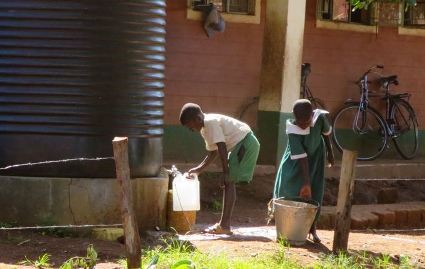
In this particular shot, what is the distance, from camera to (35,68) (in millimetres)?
6887

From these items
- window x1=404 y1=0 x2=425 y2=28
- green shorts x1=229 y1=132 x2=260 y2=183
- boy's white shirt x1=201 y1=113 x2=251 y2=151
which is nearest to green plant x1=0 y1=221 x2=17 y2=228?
boy's white shirt x1=201 y1=113 x2=251 y2=151

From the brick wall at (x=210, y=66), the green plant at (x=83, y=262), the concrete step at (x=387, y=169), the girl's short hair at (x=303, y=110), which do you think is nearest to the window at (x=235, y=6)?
the brick wall at (x=210, y=66)

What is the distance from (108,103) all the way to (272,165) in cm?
470

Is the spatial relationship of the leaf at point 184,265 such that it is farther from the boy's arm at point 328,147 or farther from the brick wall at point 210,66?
the brick wall at point 210,66

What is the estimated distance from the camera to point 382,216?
30.8 feet

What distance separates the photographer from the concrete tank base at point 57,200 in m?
6.88

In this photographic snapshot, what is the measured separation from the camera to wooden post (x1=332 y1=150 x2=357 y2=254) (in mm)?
6293

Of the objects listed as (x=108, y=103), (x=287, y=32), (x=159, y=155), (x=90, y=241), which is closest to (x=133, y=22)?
(x=108, y=103)

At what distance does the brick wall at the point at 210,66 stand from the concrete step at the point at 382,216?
284 centimetres

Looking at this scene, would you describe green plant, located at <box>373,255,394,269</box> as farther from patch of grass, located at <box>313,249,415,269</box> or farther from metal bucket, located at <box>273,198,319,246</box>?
metal bucket, located at <box>273,198,319,246</box>

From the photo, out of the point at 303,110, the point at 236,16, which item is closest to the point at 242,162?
the point at 303,110

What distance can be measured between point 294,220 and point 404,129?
7003 mm

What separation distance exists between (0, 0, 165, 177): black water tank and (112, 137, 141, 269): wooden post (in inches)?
72.5

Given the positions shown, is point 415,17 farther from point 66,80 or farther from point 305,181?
point 66,80
